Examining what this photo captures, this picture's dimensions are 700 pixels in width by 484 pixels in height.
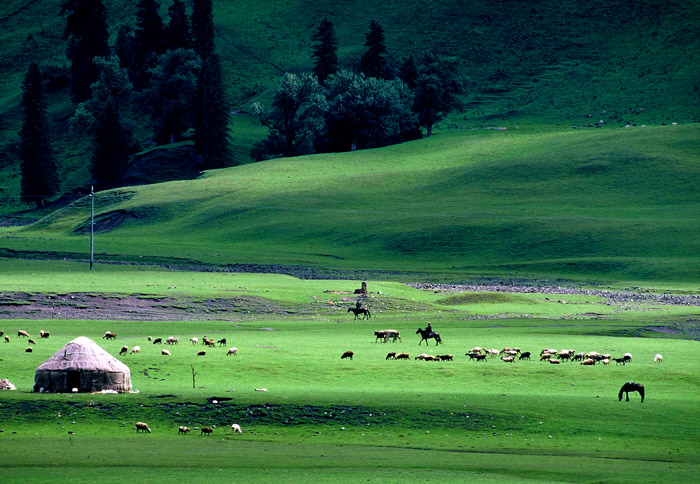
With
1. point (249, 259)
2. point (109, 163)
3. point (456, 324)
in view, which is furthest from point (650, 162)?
point (109, 163)

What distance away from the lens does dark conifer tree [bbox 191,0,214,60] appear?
195 m

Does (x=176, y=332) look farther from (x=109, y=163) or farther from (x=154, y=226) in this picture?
(x=109, y=163)

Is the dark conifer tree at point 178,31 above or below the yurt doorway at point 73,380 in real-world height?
above

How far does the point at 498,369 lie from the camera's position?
38.7 m

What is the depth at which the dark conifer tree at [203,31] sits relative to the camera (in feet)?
639

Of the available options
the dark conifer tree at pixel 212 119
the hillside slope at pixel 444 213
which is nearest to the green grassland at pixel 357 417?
the hillside slope at pixel 444 213

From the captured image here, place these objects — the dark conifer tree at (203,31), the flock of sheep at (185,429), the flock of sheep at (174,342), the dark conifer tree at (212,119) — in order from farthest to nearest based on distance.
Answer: the dark conifer tree at (203,31), the dark conifer tree at (212,119), the flock of sheep at (174,342), the flock of sheep at (185,429)

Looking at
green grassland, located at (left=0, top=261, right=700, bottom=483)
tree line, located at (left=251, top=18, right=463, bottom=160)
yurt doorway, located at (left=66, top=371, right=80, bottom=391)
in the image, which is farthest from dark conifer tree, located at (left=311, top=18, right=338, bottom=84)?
yurt doorway, located at (left=66, top=371, right=80, bottom=391)

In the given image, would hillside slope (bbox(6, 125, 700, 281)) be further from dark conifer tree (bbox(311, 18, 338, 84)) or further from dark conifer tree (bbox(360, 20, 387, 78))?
dark conifer tree (bbox(311, 18, 338, 84))

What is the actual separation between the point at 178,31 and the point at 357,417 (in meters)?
176

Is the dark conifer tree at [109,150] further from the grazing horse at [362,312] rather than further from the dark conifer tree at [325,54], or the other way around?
the grazing horse at [362,312]

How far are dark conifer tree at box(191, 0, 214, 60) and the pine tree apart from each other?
4224cm

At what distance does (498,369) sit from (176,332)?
64.6ft

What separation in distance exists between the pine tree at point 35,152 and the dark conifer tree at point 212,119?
25.0m
